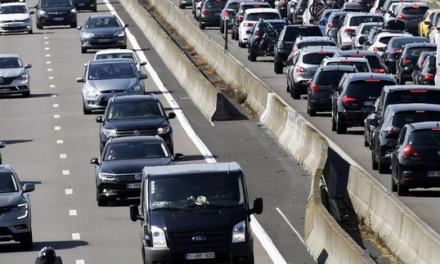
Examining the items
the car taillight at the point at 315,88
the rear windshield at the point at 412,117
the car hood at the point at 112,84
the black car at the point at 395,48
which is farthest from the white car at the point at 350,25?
the rear windshield at the point at 412,117

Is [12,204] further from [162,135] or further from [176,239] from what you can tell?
[162,135]

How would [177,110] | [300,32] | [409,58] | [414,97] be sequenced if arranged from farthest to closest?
[300,32] → [409,58] → [177,110] → [414,97]

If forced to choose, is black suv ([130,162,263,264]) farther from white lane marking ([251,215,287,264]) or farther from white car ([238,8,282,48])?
white car ([238,8,282,48])

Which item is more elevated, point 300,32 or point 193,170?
point 193,170

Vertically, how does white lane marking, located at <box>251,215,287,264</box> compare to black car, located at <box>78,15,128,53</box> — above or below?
above

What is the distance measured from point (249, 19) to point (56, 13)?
12.4 metres

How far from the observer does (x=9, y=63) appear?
52719mm

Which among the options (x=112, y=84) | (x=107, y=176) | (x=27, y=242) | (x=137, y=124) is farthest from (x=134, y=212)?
(x=112, y=84)

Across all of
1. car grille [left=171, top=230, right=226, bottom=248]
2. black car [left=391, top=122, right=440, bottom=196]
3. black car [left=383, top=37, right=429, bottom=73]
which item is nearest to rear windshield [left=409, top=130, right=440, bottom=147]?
black car [left=391, top=122, right=440, bottom=196]

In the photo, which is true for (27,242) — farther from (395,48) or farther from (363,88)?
(395,48)

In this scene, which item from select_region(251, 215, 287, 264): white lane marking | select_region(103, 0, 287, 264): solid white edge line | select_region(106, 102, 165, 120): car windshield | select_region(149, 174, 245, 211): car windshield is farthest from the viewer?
select_region(106, 102, 165, 120): car windshield

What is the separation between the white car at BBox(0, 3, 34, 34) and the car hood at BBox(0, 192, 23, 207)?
159 ft

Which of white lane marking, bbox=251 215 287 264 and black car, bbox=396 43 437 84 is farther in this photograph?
black car, bbox=396 43 437 84

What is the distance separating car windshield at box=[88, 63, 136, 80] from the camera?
46688 mm
